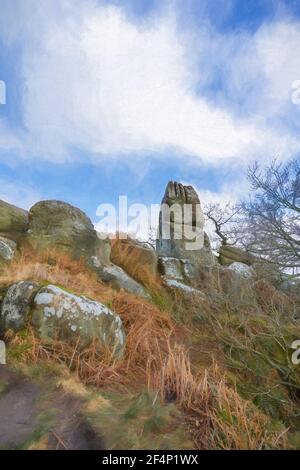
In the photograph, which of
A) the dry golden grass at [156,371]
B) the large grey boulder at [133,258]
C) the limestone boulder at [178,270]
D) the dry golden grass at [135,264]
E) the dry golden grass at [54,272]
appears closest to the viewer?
the dry golden grass at [156,371]

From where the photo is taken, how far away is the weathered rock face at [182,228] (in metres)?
11.0

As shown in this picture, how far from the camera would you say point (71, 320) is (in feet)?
12.0

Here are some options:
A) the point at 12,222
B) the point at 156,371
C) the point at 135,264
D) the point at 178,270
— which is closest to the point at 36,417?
the point at 156,371

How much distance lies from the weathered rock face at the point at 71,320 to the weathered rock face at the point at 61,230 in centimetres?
304

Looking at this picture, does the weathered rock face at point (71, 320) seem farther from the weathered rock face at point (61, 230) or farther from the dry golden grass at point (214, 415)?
the weathered rock face at point (61, 230)

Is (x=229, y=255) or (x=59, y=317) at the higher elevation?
(x=229, y=255)

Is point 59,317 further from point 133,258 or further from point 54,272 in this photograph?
point 133,258

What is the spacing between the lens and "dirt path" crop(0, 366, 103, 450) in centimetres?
210

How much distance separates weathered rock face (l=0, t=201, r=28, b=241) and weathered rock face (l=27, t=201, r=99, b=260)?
485 millimetres

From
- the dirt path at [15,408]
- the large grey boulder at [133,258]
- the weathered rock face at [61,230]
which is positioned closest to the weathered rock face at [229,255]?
the large grey boulder at [133,258]

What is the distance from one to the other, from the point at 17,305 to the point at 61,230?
341 centimetres

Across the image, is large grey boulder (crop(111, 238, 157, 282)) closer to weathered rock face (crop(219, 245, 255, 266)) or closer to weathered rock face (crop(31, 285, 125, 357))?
weathered rock face (crop(31, 285, 125, 357))
